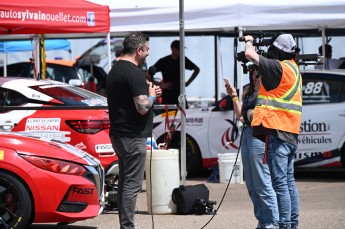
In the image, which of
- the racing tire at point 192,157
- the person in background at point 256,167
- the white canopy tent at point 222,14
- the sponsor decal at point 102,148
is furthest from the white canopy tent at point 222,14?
the person in background at point 256,167

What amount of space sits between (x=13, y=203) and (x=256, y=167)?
7.31 feet

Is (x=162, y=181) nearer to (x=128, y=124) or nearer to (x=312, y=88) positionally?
(x=128, y=124)

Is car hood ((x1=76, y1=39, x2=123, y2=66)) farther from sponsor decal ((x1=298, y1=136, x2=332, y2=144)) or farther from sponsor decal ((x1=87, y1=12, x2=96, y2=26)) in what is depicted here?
sponsor decal ((x1=298, y1=136, x2=332, y2=144))

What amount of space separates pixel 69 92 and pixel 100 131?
108 centimetres

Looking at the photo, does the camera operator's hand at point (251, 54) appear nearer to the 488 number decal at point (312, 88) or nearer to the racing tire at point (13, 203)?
the racing tire at point (13, 203)

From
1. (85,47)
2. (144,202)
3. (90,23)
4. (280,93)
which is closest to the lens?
(280,93)

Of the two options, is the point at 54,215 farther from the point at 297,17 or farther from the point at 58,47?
the point at 58,47

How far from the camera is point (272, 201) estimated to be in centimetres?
752

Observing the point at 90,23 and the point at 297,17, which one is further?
the point at 297,17

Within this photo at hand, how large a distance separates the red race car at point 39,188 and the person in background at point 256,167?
1510 millimetres

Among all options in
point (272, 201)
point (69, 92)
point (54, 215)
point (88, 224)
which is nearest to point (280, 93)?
point (272, 201)

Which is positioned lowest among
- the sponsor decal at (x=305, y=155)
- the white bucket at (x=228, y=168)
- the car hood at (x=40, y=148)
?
the white bucket at (x=228, y=168)

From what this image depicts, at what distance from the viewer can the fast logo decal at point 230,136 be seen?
13.3 metres

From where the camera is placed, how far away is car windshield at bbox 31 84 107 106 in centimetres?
1127
